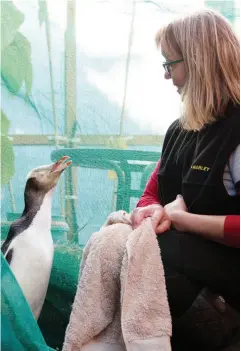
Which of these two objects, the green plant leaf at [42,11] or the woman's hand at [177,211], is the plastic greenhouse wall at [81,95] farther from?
Result: the woman's hand at [177,211]

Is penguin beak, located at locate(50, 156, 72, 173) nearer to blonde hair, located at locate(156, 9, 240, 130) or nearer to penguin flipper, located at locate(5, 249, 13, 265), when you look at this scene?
penguin flipper, located at locate(5, 249, 13, 265)

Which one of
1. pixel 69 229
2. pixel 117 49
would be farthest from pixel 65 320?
pixel 117 49

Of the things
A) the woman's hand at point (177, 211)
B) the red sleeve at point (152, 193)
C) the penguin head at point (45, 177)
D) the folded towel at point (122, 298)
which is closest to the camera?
the folded towel at point (122, 298)

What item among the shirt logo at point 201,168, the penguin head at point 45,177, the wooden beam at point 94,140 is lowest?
the penguin head at point 45,177

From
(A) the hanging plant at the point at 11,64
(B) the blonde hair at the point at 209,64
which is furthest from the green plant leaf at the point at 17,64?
(B) the blonde hair at the point at 209,64

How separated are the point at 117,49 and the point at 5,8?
1.05 ft

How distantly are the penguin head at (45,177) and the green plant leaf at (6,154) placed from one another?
0.06m

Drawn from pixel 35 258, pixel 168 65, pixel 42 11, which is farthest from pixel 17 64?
pixel 35 258

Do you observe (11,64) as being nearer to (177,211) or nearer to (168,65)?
(168,65)

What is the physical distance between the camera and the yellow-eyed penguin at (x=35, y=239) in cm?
127

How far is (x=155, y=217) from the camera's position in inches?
40.8

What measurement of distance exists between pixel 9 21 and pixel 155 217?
2.20 feet

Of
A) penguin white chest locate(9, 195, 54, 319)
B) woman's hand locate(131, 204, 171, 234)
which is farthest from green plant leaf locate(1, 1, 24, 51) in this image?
woman's hand locate(131, 204, 171, 234)

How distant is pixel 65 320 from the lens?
1369mm
